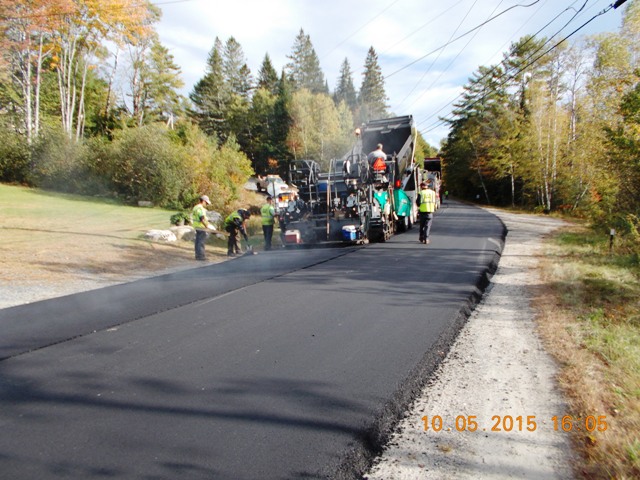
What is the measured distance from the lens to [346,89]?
229ft

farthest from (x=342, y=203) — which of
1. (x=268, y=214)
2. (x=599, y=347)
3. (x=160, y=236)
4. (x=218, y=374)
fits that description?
(x=218, y=374)

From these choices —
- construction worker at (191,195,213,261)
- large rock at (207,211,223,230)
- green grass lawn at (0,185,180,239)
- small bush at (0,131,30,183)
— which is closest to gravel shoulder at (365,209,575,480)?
construction worker at (191,195,213,261)

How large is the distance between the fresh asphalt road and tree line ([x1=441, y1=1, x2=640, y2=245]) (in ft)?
25.6

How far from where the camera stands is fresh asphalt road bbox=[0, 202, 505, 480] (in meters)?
2.47

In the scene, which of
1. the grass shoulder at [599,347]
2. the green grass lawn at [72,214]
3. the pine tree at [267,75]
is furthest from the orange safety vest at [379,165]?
the pine tree at [267,75]

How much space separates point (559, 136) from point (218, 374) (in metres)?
32.4

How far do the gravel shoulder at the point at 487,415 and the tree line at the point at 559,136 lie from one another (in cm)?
733

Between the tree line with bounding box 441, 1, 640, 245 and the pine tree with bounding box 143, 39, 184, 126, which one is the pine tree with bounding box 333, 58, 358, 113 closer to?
the tree line with bounding box 441, 1, 640, 245

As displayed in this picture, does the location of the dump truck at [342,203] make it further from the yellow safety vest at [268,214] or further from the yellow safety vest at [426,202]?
the yellow safety vest at [426,202]

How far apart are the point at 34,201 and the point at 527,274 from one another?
2340 centimetres

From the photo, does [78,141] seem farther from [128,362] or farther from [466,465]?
[466,465]

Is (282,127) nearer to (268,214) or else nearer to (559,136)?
(559,136)

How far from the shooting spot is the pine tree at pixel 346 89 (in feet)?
224

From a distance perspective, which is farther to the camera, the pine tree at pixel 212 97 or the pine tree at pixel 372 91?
the pine tree at pixel 372 91
